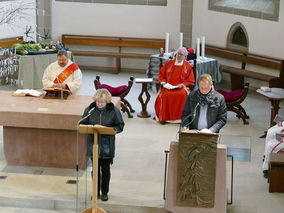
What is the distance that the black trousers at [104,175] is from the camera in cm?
750

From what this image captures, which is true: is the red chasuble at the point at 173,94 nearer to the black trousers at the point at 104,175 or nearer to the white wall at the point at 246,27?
the white wall at the point at 246,27

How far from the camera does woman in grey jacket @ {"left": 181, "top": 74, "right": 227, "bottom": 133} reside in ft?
24.7

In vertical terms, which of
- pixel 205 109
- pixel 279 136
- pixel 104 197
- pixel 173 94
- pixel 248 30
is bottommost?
pixel 104 197

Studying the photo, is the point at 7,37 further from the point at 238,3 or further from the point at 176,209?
the point at 176,209

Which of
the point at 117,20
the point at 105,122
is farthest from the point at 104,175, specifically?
the point at 117,20

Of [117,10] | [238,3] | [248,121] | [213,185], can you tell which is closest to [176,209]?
[213,185]

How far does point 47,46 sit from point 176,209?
7443 millimetres

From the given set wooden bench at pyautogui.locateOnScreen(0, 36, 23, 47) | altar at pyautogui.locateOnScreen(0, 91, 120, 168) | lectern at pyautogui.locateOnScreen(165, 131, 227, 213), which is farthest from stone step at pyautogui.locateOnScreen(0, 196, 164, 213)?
wooden bench at pyautogui.locateOnScreen(0, 36, 23, 47)

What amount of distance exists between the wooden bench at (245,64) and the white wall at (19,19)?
14.5ft

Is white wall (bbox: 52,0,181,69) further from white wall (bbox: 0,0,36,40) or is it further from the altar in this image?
the altar

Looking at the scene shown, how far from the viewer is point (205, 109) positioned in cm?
761

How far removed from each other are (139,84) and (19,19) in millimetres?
3335

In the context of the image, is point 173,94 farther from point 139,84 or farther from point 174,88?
point 139,84

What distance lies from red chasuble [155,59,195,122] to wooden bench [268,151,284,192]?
10.5ft
